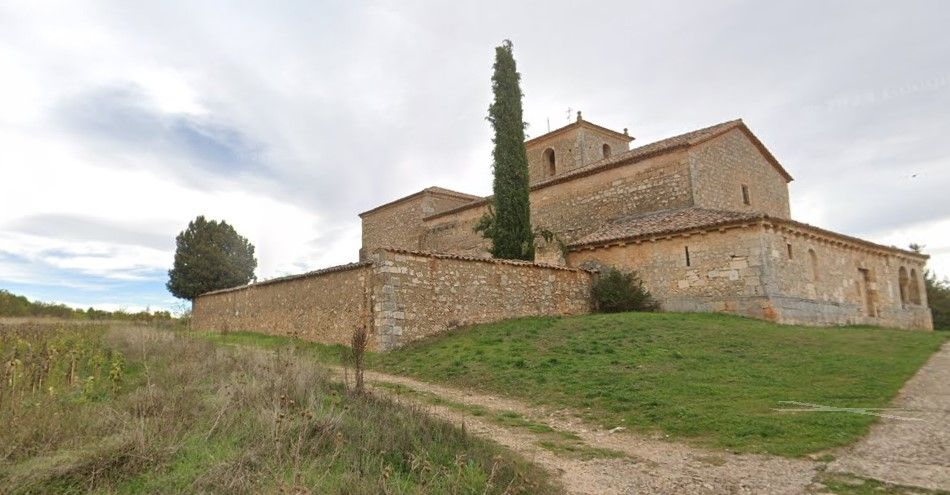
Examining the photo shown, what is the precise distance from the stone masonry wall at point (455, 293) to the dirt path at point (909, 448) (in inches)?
340

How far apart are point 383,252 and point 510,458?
8.21 meters

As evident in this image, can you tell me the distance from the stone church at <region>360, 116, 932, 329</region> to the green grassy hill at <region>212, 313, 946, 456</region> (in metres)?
1.70

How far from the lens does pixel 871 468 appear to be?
4.54 metres

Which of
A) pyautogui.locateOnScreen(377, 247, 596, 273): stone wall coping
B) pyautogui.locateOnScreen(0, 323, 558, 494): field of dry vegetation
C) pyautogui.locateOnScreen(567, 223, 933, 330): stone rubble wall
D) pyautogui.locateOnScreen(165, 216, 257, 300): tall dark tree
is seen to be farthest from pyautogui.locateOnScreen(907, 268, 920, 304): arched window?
pyautogui.locateOnScreen(165, 216, 257, 300): tall dark tree

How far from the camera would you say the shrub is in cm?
1578

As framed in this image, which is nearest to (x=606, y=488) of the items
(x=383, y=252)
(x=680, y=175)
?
(x=383, y=252)

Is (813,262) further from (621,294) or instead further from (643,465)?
(643,465)

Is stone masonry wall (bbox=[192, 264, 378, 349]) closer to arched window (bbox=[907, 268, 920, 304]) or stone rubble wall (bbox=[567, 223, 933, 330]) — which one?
stone rubble wall (bbox=[567, 223, 933, 330])

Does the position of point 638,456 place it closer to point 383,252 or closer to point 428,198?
point 383,252

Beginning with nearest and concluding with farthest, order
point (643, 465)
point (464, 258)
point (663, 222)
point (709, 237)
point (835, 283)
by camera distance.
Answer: point (643, 465) < point (464, 258) < point (709, 237) < point (663, 222) < point (835, 283)

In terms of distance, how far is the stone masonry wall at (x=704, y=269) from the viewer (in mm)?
14445

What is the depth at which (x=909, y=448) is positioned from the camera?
5.03m

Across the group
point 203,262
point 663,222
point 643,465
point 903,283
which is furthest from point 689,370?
point 203,262

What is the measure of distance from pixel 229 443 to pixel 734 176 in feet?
64.6
